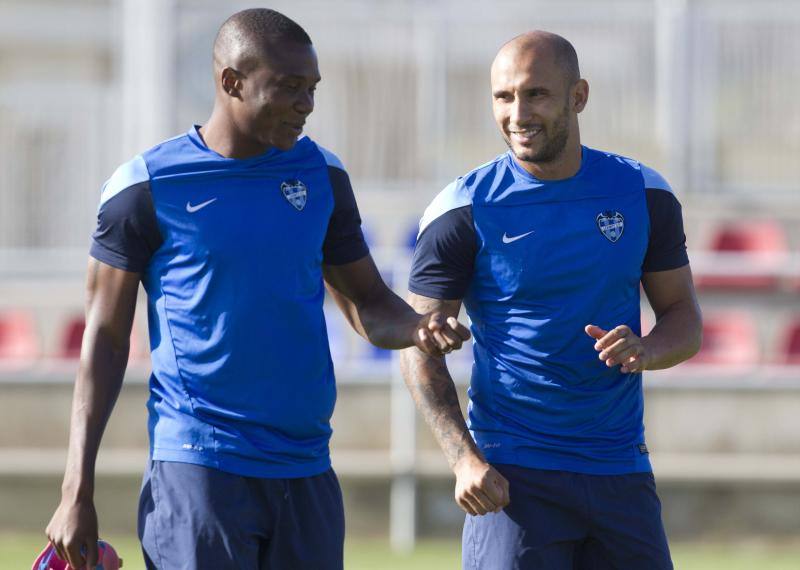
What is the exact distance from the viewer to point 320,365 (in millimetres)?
3775

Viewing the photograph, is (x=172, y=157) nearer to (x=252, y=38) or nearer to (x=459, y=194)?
(x=252, y=38)

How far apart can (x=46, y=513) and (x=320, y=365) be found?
20.9 ft

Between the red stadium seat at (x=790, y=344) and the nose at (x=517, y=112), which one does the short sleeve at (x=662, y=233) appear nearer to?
the nose at (x=517, y=112)

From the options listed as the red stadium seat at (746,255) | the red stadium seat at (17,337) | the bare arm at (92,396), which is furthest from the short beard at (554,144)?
the red stadium seat at (17,337)

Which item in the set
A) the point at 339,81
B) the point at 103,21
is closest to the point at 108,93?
the point at 339,81

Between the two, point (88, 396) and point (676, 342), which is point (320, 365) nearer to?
point (88, 396)

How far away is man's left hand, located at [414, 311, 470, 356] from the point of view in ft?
11.7

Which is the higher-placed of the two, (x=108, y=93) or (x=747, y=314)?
(x=108, y=93)

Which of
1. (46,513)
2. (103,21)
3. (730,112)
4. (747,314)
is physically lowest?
(46,513)

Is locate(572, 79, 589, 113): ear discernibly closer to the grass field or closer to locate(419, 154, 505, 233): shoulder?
locate(419, 154, 505, 233): shoulder

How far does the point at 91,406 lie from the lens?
11.9ft

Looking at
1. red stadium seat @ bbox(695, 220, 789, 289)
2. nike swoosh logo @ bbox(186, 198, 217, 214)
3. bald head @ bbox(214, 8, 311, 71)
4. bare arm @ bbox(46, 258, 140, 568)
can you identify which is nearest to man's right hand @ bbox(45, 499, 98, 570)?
bare arm @ bbox(46, 258, 140, 568)

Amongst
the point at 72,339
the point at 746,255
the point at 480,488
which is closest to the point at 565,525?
the point at 480,488

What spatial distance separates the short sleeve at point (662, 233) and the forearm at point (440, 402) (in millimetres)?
629
